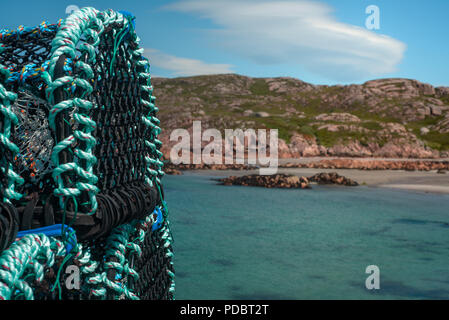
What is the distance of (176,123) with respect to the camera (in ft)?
254

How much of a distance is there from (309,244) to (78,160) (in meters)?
18.4

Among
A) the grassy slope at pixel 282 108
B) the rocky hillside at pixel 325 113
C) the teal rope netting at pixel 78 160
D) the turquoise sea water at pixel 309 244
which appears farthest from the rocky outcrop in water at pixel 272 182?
Result: the teal rope netting at pixel 78 160

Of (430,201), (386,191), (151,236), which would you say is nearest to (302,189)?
(386,191)

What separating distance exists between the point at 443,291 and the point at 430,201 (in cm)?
1900

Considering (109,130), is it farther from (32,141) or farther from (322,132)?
(322,132)

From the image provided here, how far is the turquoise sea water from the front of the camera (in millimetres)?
13359

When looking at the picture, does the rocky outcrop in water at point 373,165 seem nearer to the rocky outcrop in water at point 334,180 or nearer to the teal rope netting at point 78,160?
the rocky outcrop in water at point 334,180

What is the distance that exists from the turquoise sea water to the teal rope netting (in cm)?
1005

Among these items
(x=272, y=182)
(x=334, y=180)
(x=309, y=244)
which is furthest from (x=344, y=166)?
(x=309, y=244)

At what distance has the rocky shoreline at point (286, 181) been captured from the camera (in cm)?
3859

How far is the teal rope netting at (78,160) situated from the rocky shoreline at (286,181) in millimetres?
35738

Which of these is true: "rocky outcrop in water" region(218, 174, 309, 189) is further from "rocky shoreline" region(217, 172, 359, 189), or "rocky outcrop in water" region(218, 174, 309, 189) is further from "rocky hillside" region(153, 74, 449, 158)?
"rocky hillside" region(153, 74, 449, 158)

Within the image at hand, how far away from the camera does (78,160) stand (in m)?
2.03

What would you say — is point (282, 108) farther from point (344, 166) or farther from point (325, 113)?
Answer: point (344, 166)
